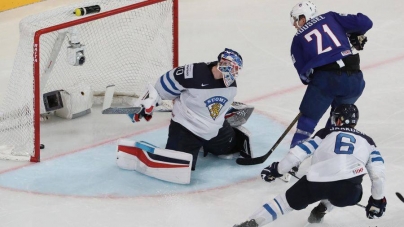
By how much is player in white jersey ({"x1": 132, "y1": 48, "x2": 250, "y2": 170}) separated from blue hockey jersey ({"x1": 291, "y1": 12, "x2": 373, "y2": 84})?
0.33m

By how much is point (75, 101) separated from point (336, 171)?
196 cm

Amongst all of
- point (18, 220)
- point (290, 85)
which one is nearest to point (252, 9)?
point (290, 85)

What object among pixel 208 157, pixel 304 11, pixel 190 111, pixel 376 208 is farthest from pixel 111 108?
pixel 376 208

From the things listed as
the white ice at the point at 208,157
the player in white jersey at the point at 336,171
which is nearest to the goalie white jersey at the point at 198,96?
the white ice at the point at 208,157

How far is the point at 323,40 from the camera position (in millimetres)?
4973

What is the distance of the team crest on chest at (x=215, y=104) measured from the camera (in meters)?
4.99

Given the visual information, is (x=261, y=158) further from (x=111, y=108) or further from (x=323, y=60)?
(x=111, y=108)

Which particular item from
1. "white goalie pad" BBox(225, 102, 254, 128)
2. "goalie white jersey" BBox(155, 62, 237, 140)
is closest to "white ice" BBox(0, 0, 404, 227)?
"white goalie pad" BBox(225, 102, 254, 128)

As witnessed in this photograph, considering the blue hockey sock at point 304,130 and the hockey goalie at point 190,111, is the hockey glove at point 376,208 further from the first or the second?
the hockey goalie at point 190,111

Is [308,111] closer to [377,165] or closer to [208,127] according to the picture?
[208,127]

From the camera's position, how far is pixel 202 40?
704 centimetres

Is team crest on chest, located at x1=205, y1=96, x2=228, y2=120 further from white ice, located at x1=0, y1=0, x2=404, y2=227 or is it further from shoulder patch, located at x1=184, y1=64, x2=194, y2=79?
white ice, located at x1=0, y1=0, x2=404, y2=227

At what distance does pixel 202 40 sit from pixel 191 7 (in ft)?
2.30

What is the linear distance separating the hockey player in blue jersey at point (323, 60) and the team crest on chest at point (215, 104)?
0.39 m
